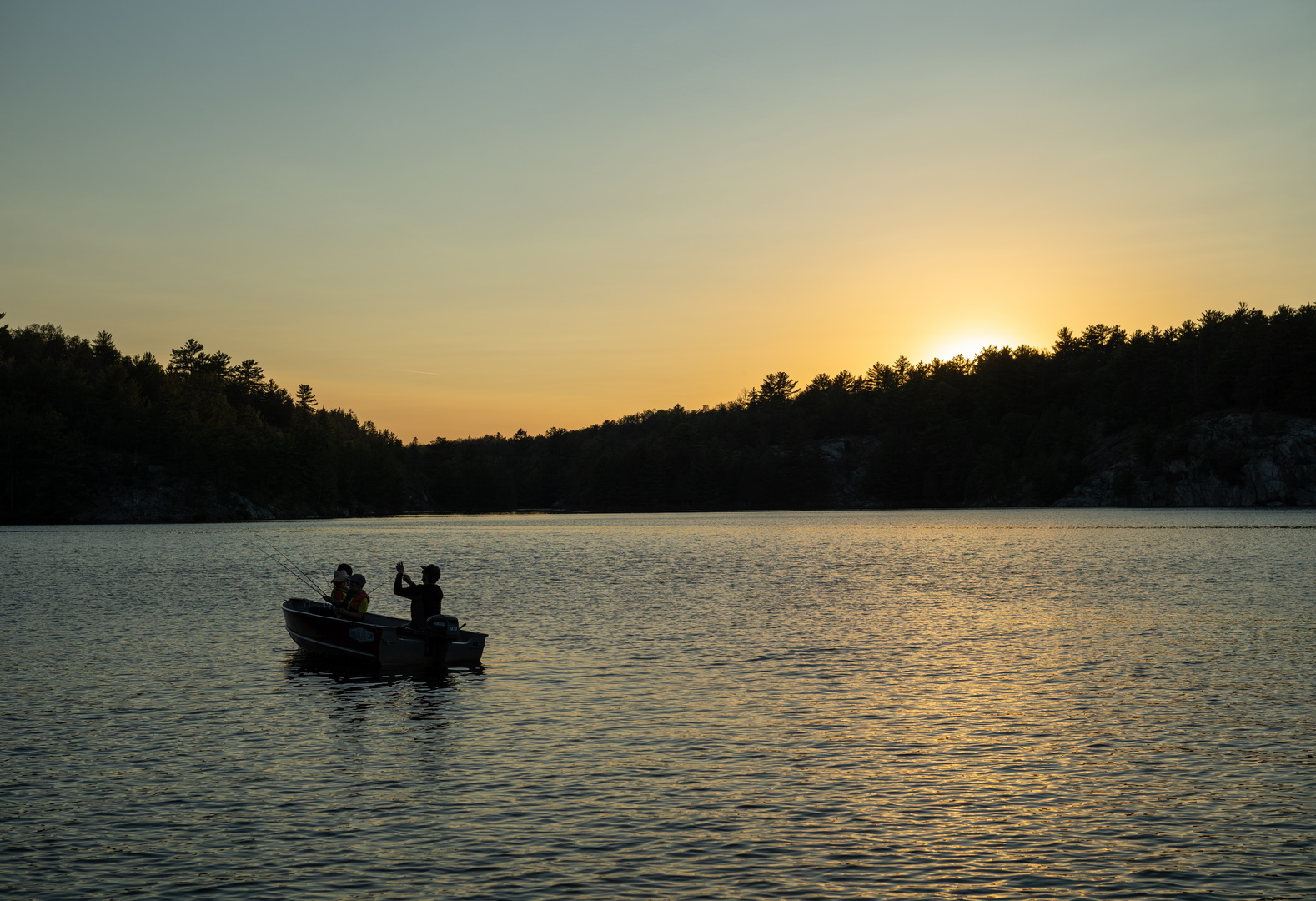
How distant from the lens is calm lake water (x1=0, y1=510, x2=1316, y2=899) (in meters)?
13.7

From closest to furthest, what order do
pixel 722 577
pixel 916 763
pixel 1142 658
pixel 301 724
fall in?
pixel 916 763 < pixel 301 724 < pixel 1142 658 < pixel 722 577

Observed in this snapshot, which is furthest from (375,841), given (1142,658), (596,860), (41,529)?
(41,529)

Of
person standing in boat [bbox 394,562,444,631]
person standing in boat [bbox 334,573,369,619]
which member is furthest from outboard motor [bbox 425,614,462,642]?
person standing in boat [bbox 334,573,369,619]

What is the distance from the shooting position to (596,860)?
45.9ft

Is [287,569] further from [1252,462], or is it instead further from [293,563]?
[1252,462]

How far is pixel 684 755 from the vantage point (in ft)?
65.2

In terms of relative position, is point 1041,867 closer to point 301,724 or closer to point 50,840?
point 50,840

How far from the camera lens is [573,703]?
991 inches

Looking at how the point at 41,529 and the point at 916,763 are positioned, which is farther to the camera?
the point at 41,529

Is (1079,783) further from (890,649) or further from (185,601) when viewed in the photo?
(185,601)

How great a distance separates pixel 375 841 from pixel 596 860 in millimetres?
3498

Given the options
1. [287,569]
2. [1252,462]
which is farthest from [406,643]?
[1252,462]

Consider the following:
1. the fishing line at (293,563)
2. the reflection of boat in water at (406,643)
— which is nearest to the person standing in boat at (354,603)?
the reflection of boat in water at (406,643)

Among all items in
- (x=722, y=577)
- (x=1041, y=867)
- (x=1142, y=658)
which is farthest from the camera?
(x=722, y=577)
